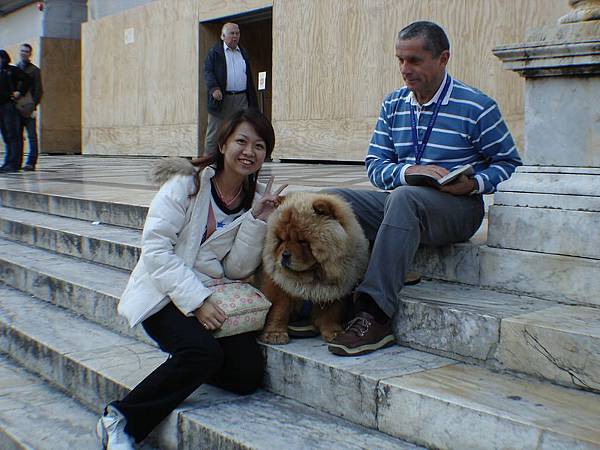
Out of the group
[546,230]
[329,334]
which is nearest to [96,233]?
[329,334]

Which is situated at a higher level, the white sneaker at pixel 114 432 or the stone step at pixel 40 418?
the white sneaker at pixel 114 432

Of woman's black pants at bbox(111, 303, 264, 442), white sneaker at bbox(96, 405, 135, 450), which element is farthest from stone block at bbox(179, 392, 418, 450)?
white sneaker at bbox(96, 405, 135, 450)

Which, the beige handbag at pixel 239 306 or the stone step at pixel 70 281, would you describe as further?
the stone step at pixel 70 281

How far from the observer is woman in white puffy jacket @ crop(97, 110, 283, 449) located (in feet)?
10.7

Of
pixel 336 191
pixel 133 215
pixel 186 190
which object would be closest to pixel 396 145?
pixel 336 191

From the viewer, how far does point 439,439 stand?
2.69 m

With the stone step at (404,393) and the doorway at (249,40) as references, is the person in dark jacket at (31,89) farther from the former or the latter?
the stone step at (404,393)

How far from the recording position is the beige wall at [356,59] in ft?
30.0

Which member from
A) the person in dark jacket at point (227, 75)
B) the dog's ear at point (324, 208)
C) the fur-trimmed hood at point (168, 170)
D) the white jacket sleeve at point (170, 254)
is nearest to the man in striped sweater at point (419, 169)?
the dog's ear at point (324, 208)

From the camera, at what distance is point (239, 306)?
11.1 ft

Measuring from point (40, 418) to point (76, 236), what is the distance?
243cm

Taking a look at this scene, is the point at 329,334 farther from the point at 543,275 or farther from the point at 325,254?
the point at 543,275

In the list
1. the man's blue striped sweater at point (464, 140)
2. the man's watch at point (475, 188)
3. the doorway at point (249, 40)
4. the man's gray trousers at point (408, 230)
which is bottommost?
the man's gray trousers at point (408, 230)

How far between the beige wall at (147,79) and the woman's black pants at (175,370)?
36.3 ft
